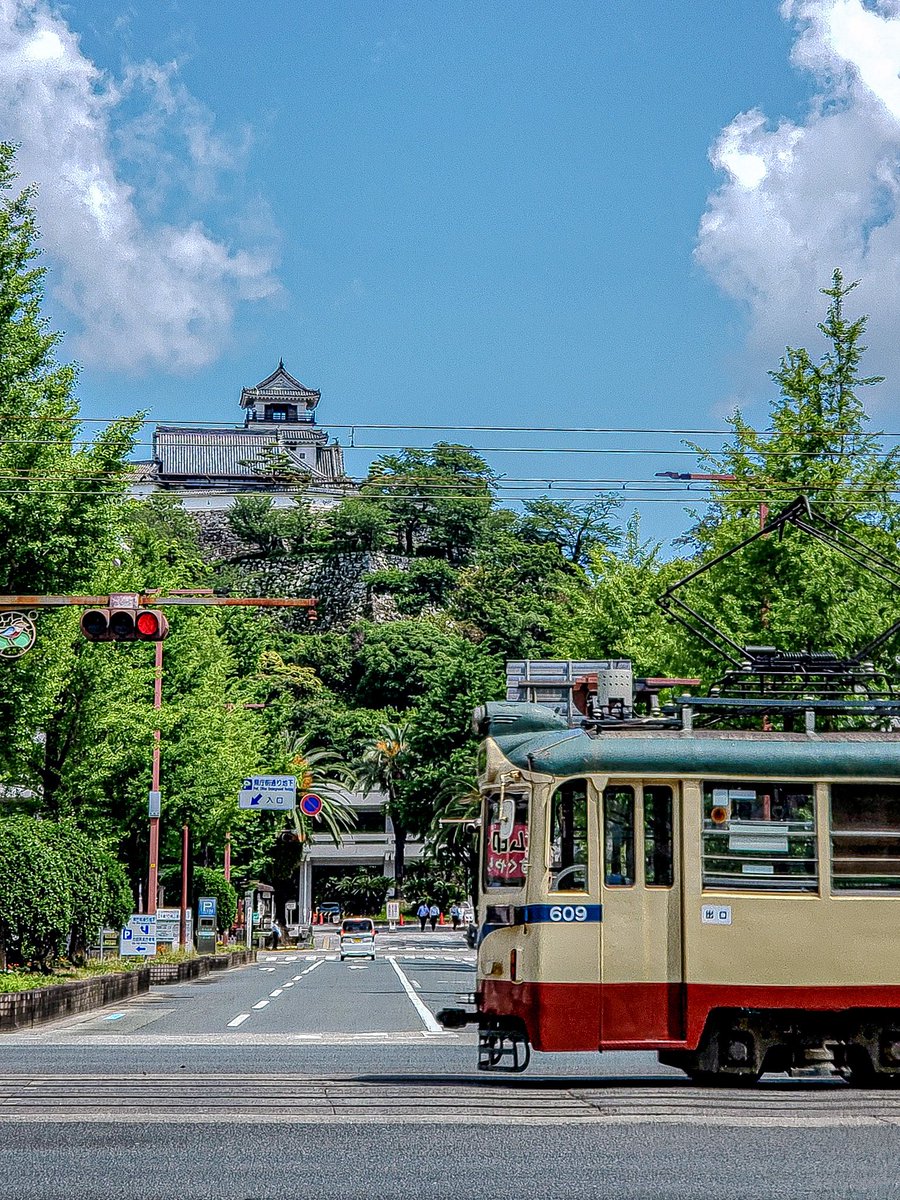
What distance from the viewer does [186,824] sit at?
45781 millimetres

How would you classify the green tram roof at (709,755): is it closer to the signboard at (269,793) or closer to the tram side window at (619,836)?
the tram side window at (619,836)

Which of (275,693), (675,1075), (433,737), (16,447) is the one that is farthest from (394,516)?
(675,1075)

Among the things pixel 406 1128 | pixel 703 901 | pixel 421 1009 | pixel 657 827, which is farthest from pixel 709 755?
pixel 421 1009

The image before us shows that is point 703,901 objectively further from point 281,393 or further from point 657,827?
point 281,393

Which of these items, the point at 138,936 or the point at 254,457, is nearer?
the point at 138,936

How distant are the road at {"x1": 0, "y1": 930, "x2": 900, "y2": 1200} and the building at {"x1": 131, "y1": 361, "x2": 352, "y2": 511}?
118 metres

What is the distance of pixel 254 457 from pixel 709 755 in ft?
443

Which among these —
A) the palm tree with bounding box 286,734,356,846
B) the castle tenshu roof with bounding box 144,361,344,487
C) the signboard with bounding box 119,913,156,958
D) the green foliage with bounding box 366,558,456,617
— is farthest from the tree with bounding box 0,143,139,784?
the castle tenshu roof with bounding box 144,361,344,487

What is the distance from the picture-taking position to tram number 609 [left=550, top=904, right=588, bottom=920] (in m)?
12.2

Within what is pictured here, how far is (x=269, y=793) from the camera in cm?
4728

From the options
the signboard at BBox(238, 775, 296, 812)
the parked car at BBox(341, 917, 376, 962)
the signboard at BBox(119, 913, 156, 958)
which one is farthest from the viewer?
the parked car at BBox(341, 917, 376, 962)

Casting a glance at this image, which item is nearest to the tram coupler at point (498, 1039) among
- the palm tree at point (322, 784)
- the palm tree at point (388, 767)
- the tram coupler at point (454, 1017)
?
the tram coupler at point (454, 1017)

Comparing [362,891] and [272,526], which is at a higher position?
[272,526]

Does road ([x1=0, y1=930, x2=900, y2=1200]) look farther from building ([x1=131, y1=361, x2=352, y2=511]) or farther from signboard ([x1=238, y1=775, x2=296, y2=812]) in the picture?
building ([x1=131, y1=361, x2=352, y2=511])
